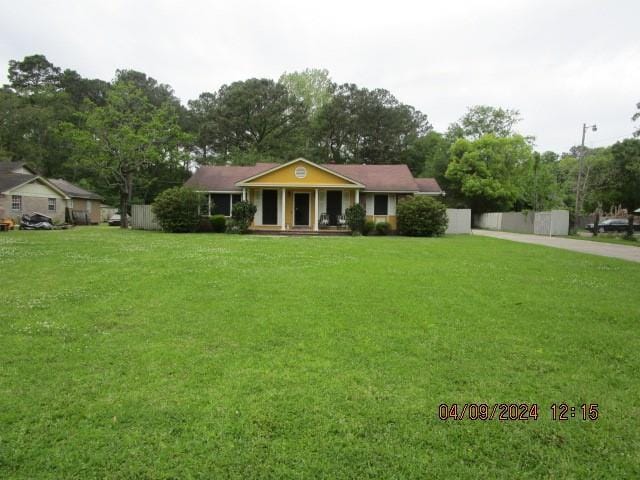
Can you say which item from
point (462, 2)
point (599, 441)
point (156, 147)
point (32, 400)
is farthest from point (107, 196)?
point (599, 441)

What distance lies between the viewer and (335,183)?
72.8 feet

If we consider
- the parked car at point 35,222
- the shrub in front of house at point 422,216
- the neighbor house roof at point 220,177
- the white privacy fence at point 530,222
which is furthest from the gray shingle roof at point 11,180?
the white privacy fence at point 530,222

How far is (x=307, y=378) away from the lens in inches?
137

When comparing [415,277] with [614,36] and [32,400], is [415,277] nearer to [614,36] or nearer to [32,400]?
[32,400]

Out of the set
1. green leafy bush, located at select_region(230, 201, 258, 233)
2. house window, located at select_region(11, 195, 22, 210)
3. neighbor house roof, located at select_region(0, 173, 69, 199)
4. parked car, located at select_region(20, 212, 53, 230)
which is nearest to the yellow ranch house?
green leafy bush, located at select_region(230, 201, 258, 233)

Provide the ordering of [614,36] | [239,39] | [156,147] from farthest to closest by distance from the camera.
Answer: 1. [156,147]
2. [239,39]
3. [614,36]

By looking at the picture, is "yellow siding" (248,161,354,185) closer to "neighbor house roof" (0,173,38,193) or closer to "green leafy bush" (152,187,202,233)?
"green leafy bush" (152,187,202,233)

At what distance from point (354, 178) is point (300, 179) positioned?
4130 mm

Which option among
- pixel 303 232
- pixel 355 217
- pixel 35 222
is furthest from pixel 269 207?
pixel 35 222

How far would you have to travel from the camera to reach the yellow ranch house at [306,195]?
72.9ft

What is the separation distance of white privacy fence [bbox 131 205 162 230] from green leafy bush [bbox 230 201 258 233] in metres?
5.76

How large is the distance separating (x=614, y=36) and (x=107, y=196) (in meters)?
41.8

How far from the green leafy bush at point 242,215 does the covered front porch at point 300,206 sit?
1.89 m

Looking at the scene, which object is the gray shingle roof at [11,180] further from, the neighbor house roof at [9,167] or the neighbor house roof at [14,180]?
the neighbor house roof at [9,167]
